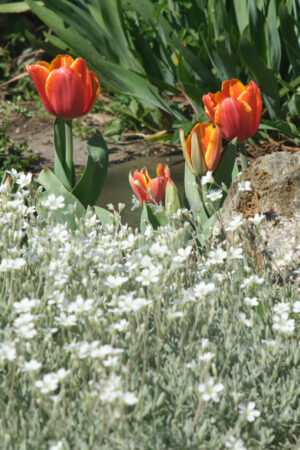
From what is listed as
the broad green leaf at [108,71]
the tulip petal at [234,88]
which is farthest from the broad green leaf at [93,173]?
the broad green leaf at [108,71]

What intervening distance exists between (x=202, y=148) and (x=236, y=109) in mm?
205

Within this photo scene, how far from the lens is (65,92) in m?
2.68

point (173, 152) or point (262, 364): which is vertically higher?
point (262, 364)

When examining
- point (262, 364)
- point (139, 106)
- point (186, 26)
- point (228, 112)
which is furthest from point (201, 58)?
point (262, 364)

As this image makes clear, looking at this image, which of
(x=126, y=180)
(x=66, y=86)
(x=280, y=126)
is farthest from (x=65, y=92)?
(x=280, y=126)

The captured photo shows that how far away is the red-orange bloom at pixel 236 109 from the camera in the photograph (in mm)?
2678

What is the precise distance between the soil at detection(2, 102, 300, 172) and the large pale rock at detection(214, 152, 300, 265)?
1.89 meters

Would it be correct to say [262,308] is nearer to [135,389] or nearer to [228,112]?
[135,389]

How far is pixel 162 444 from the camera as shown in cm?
167

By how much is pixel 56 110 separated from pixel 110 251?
95cm

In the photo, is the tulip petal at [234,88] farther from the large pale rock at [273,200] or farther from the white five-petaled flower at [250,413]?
the white five-petaled flower at [250,413]

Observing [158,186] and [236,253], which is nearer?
[236,253]

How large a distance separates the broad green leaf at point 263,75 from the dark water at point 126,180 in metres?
0.70

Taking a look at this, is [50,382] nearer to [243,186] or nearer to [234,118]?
[243,186]
